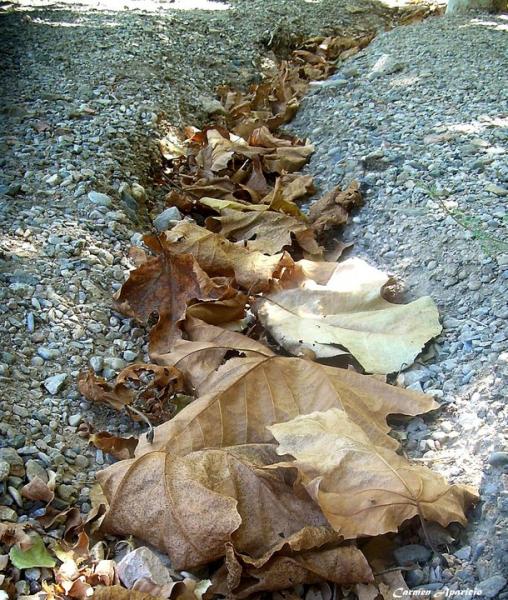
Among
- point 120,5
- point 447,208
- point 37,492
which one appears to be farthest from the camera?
point 120,5

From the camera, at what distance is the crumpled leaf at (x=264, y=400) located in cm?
131

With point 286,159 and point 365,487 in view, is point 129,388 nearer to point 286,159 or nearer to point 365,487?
point 365,487

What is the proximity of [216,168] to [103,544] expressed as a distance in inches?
58.4

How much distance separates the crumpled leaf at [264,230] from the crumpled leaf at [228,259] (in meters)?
0.09

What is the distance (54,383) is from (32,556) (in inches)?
16.8

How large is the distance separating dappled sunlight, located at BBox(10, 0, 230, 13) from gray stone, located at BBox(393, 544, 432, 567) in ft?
11.2

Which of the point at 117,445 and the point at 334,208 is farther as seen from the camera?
the point at 334,208

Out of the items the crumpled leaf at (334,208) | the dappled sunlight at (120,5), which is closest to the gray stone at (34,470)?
the crumpled leaf at (334,208)

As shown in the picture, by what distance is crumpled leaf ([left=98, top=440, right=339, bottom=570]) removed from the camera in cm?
113

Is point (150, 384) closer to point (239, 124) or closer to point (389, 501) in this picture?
point (389, 501)

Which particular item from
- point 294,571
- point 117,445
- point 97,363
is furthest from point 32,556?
point 97,363

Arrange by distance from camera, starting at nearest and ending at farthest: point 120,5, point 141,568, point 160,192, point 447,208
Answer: point 141,568 → point 447,208 → point 160,192 → point 120,5

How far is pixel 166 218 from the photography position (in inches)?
85.2

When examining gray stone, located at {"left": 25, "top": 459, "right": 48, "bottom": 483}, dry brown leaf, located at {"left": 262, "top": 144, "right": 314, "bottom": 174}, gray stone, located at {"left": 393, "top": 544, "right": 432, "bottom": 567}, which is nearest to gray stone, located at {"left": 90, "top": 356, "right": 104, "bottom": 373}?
gray stone, located at {"left": 25, "top": 459, "right": 48, "bottom": 483}
